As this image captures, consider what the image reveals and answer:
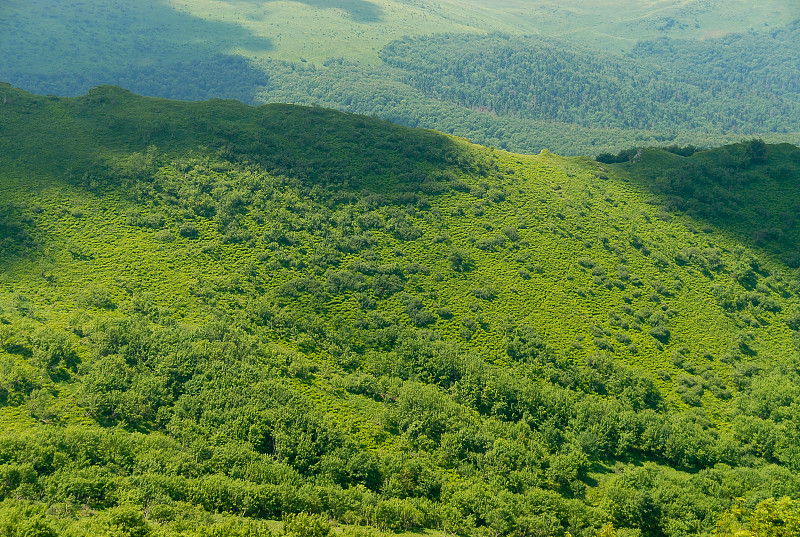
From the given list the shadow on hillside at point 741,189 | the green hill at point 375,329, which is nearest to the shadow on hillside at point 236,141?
the green hill at point 375,329

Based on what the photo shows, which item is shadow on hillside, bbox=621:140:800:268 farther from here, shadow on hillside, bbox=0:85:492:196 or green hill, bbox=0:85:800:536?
shadow on hillside, bbox=0:85:492:196

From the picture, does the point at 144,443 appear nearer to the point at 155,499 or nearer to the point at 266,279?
the point at 155,499

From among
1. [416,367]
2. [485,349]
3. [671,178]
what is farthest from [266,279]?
[671,178]

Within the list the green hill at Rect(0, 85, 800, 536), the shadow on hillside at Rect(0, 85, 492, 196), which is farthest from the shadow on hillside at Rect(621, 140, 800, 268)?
the shadow on hillside at Rect(0, 85, 492, 196)

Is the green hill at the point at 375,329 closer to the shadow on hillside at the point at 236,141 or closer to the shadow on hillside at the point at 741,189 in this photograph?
the shadow on hillside at the point at 741,189

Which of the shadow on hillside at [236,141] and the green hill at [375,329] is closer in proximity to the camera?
the green hill at [375,329]
